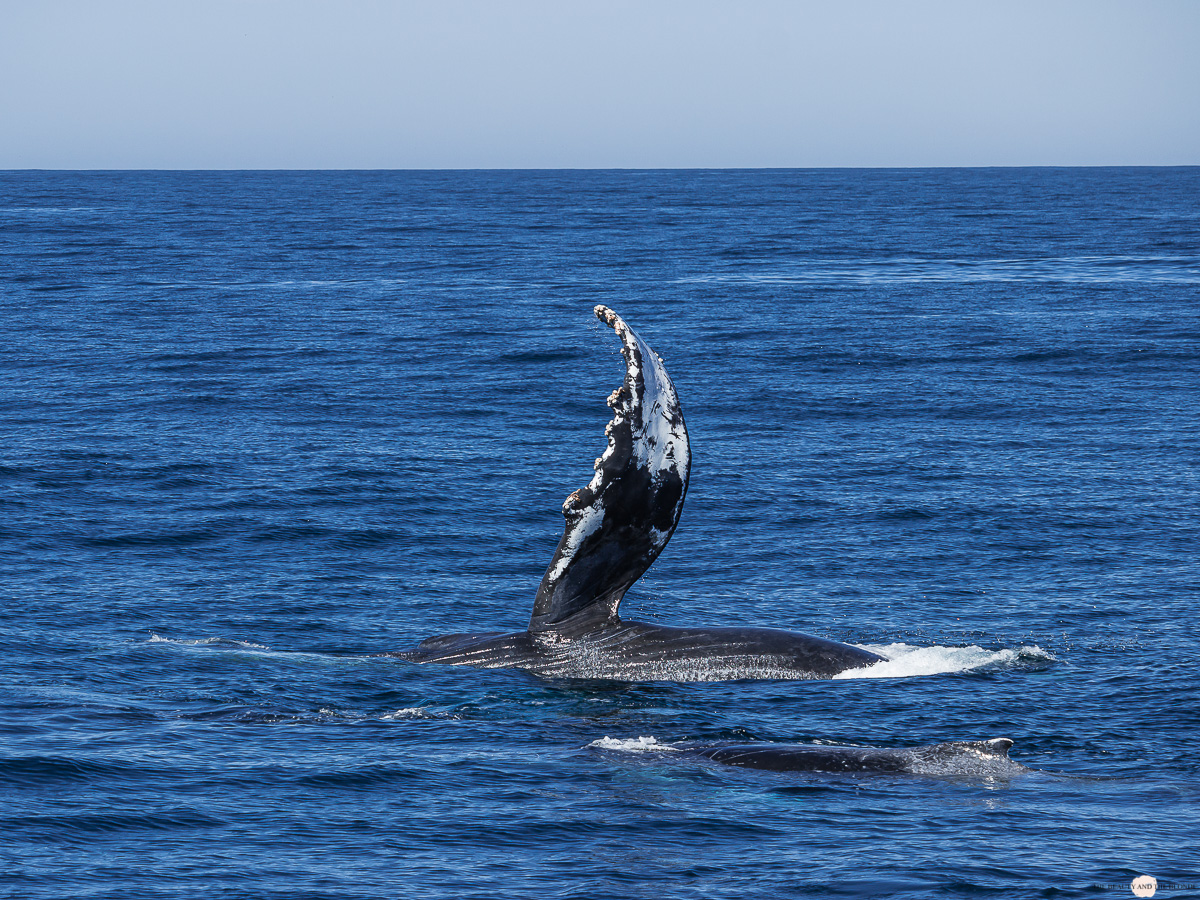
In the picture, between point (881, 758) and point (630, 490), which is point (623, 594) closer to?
point (630, 490)

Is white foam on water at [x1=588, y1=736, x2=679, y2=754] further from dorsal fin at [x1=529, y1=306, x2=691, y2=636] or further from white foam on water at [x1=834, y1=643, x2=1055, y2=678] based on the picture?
white foam on water at [x1=834, y1=643, x2=1055, y2=678]

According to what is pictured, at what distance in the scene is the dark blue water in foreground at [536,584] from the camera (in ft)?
32.2

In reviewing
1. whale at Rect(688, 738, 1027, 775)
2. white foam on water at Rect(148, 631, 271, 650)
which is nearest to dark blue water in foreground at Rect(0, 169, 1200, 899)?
white foam on water at Rect(148, 631, 271, 650)

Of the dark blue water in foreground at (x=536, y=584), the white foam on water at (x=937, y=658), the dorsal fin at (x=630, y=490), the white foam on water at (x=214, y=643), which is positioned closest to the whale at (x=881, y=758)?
the dark blue water in foreground at (x=536, y=584)

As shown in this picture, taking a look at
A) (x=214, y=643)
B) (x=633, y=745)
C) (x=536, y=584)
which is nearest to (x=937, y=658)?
(x=633, y=745)

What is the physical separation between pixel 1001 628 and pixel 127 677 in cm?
882

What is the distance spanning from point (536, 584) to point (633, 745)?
6611 millimetres

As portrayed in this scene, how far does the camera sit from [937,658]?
14.3 meters

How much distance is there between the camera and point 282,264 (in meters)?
65.4

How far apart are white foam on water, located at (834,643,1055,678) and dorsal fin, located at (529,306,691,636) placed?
8.41 feet

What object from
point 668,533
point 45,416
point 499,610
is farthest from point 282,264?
point 668,533

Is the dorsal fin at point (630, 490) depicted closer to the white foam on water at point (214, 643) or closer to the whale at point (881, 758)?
the whale at point (881, 758)

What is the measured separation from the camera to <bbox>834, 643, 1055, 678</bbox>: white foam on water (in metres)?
13.6

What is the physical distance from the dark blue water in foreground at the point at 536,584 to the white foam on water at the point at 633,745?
0.07 metres
